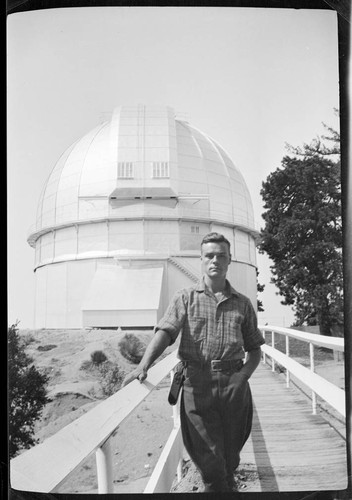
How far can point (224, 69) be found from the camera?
3.10m

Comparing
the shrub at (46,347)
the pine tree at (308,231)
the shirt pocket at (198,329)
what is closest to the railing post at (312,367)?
the pine tree at (308,231)

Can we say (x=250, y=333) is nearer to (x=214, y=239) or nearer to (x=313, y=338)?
(x=313, y=338)

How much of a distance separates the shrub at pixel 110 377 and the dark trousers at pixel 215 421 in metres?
0.33

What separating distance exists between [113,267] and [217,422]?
958mm

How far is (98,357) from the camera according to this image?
300 centimetres

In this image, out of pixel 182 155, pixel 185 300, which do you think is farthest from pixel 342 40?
pixel 185 300

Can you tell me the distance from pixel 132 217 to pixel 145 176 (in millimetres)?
233

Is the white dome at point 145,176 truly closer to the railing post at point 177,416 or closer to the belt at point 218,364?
the belt at point 218,364

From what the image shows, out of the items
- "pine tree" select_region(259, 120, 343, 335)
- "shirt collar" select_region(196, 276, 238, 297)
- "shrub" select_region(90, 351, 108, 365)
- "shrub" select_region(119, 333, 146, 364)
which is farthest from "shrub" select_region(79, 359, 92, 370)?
"pine tree" select_region(259, 120, 343, 335)

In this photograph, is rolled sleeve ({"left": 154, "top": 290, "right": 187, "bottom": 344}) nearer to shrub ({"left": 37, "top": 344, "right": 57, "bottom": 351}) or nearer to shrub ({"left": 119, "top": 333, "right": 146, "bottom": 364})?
shrub ({"left": 119, "top": 333, "right": 146, "bottom": 364})

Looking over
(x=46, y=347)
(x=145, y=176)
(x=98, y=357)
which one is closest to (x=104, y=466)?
(x=98, y=357)

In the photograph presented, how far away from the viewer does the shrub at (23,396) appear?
2959mm

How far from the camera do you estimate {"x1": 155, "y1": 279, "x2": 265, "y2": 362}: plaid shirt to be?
2.94 metres
